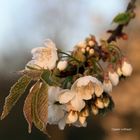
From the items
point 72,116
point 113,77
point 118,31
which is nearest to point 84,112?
point 72,116

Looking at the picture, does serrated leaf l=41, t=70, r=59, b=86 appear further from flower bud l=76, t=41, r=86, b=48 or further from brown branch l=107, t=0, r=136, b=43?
brown branch l=107, t=0, r=136, b=43

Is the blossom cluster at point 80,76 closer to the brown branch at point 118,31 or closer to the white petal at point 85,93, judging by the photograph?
the white petal at point 85,93

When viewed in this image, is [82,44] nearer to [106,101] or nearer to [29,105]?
[106,101]

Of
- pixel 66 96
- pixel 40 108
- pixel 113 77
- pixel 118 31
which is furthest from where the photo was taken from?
pixel 118 31

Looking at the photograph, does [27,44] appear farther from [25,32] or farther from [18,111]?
[18,111]

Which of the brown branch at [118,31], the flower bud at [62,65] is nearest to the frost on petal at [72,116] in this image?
the flower bud at [62,65]

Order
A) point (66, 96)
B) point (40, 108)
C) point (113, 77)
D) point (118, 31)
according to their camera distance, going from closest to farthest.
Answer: point (40, 108)
point (66, 96)
point (113, 77)
point (118, 31)

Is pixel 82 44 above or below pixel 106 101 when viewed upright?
above
